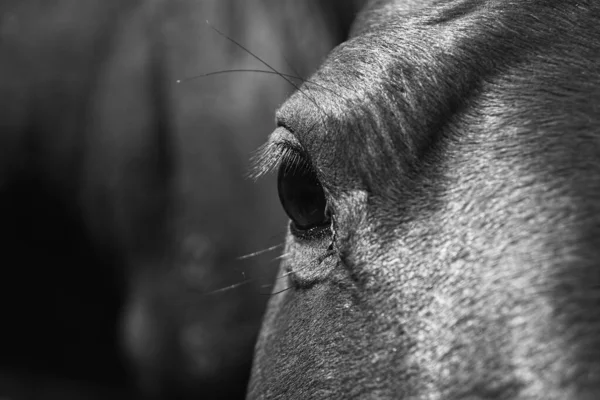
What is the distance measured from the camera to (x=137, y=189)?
664cm

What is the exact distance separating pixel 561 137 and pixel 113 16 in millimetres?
6140

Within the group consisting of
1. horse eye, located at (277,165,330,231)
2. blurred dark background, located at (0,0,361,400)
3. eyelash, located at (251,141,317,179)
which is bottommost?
blurred dark background, located at (0,0,361,400)

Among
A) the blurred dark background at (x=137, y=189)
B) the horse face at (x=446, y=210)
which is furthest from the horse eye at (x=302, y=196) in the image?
the blurred dark background at (x=137, y=189)

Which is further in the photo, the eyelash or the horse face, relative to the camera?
the eyelash

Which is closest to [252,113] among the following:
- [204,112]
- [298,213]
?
[204,112]

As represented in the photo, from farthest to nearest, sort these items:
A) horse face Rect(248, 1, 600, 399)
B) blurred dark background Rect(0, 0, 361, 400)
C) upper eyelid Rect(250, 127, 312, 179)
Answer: blurred dark background Rect(0, 0, 361, 400) → upper eyelid Rect(250, 127, 312, 179) → horse face Rect(248, 1, 600, 399)

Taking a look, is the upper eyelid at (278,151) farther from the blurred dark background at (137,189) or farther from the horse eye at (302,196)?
the blurred dark background at (137,189)

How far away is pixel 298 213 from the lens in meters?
2.33

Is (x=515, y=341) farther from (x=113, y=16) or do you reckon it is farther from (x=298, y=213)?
(x=113, y=16)

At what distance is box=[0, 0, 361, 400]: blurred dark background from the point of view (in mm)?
6277

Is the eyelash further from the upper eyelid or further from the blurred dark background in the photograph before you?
the blurred dark background

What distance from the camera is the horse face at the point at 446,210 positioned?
4.88ft

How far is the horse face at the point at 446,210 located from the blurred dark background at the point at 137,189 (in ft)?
12.0

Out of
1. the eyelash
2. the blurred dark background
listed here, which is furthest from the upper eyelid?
the blurred dark background
